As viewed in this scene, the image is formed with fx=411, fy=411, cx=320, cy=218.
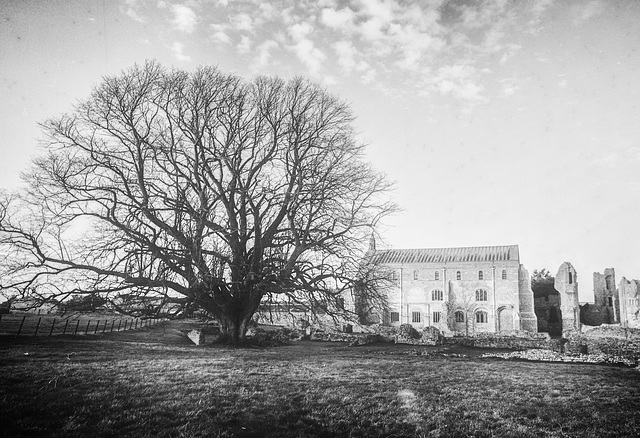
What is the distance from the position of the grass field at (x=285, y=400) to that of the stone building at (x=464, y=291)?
1431 inches

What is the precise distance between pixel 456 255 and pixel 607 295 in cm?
2161

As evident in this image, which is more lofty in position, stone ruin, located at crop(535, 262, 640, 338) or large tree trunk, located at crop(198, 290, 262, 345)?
stone ruin, located at crop(535, 262, 640, 338)

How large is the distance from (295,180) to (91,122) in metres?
8.29

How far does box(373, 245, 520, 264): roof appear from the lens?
1980 inches

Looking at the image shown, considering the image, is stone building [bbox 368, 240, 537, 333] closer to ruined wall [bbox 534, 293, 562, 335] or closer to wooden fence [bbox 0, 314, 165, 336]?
ruined wall [bbox 534, 293, 562, 335]

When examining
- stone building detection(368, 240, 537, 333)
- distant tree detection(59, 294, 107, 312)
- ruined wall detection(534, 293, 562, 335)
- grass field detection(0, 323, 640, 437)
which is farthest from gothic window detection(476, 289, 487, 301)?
distant tree detection(59, 294, 107, 312)

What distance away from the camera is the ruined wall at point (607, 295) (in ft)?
177

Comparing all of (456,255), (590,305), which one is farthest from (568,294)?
(456,255)

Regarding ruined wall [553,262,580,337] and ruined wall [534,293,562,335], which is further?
ruined wall [534,293,562,335]

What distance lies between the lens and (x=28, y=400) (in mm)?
6312

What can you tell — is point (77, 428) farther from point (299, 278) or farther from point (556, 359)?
point (556, 359)

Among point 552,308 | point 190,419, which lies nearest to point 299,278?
point 190,419

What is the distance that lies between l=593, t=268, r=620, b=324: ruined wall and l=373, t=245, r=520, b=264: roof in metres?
15.6

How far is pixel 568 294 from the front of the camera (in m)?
49.7
